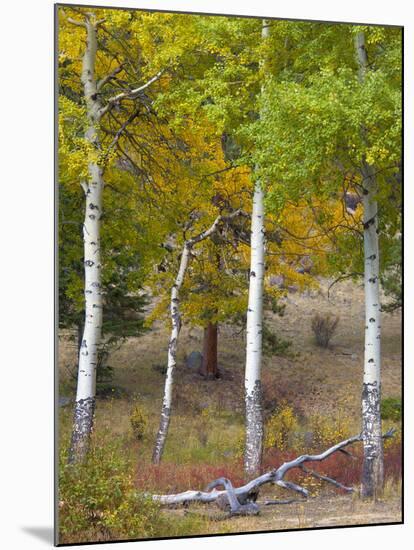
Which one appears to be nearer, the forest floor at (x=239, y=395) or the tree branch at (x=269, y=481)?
the tree branch at (x=269, y=481)

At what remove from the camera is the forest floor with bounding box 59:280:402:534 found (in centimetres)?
1223

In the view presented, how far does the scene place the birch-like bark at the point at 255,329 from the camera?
43.5 ft

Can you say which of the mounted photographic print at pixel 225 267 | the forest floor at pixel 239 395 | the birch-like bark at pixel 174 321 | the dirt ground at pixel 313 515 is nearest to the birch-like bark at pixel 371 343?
the mounted photographic print at pixel 225 267

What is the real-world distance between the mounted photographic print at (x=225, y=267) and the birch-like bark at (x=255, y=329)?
0.08 feet

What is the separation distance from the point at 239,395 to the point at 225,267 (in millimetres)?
1627

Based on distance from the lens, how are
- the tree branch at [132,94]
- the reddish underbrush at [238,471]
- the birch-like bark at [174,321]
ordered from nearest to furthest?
the reddish underbrush at [238,471] < the tree branch at [132,94] < the birch-like bark at [174,321]

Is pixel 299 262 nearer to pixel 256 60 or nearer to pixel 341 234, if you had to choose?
pixel 341 234

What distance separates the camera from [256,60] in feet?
42.6

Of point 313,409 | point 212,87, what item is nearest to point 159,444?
point 313,409

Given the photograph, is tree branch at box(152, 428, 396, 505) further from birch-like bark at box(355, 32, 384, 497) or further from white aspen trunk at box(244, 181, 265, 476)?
white aspen trunk at box(244, 181, 265, 476)

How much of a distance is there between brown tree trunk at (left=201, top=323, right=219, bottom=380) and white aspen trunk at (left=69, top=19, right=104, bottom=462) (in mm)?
2136

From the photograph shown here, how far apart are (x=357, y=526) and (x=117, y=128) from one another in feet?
16.8

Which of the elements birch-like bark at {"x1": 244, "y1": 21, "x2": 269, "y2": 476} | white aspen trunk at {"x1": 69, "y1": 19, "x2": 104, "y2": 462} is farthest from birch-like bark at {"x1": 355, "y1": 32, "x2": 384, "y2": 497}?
white aspen trunk at {"x1": 69, "y1": 19, "x2": 104, "y2": 462}

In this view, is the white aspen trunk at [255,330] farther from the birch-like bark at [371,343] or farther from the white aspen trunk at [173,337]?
the birch-like bark at [371,343]
